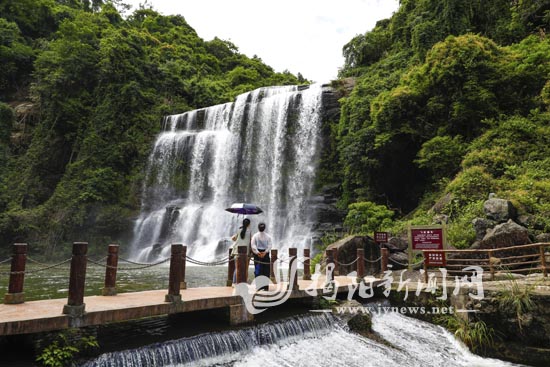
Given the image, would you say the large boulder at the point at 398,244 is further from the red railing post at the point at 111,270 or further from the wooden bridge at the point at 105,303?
the red railing post at the point at 111,270

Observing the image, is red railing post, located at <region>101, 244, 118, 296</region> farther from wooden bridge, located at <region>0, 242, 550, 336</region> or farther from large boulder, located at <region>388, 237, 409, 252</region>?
large boulder, located at <region>388, 237, 409, 252</region>

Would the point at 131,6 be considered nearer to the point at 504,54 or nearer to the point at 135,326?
the point at 504,54

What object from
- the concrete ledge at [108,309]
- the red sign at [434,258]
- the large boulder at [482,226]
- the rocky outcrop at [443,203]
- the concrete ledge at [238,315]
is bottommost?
the concrete ledge at [238,315]

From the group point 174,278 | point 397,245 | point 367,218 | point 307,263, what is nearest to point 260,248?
point 174,278

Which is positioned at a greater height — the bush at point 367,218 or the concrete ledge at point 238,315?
the bush at point 367,218

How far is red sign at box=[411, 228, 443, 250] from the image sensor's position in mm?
11188

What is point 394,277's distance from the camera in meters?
11.9

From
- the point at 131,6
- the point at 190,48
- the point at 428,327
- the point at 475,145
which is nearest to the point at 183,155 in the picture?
the point at 475,145

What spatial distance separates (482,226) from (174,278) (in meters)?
9.71

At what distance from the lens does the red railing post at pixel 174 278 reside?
21.0ft

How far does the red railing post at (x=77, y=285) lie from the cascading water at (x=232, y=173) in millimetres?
16122

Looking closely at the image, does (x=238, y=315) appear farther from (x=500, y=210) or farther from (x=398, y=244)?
(x=500, y=210)

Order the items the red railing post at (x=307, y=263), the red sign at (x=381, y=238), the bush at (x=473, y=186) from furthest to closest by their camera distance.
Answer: the bush at (x=473, y=186)
the red sign at (x=381, y=238)
the red railing post at (x=307, y=263)

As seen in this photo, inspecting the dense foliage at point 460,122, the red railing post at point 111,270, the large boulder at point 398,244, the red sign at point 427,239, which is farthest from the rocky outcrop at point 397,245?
the red railing post at point 111,270
